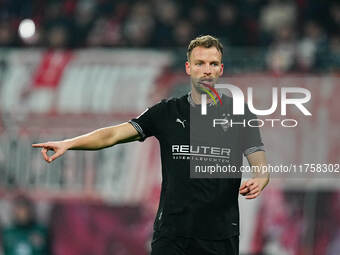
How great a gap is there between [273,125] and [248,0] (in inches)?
83.2

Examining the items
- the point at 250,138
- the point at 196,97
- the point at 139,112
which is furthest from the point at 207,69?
the point at 139,112

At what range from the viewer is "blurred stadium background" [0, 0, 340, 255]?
29.6 ft

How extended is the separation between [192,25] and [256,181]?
591 cm

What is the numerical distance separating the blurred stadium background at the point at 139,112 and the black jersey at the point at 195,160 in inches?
171

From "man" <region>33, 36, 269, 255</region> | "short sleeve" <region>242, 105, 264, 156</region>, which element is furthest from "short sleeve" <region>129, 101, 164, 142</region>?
"short sleeve" <region>242, 105, 264, 156</region>

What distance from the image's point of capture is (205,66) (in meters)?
4.63

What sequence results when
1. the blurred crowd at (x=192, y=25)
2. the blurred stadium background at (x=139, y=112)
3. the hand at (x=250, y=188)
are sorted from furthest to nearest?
1. the blurred crowd at (x=192, y=25)
2. the blurred stadium background at (x=139, y=112)
3. the hand at (x=250, y=188)

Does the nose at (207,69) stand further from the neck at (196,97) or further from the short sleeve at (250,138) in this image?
the short sleeve at (250,138)

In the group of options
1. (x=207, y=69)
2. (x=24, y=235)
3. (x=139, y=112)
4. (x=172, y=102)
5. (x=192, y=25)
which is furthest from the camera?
(x=192, y=25)

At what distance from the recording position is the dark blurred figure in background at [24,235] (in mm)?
9695

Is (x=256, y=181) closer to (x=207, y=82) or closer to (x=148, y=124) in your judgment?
(x=207, y=82)

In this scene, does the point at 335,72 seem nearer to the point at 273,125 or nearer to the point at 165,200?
the point at 273,125

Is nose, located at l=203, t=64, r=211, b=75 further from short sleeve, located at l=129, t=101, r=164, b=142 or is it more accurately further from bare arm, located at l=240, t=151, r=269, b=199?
bare arm, located at l=240, t=151, r=269, b=199

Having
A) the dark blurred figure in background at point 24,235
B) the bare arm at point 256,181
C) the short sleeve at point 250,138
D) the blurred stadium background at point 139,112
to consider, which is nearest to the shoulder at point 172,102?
the short sleeve at point 250,138
